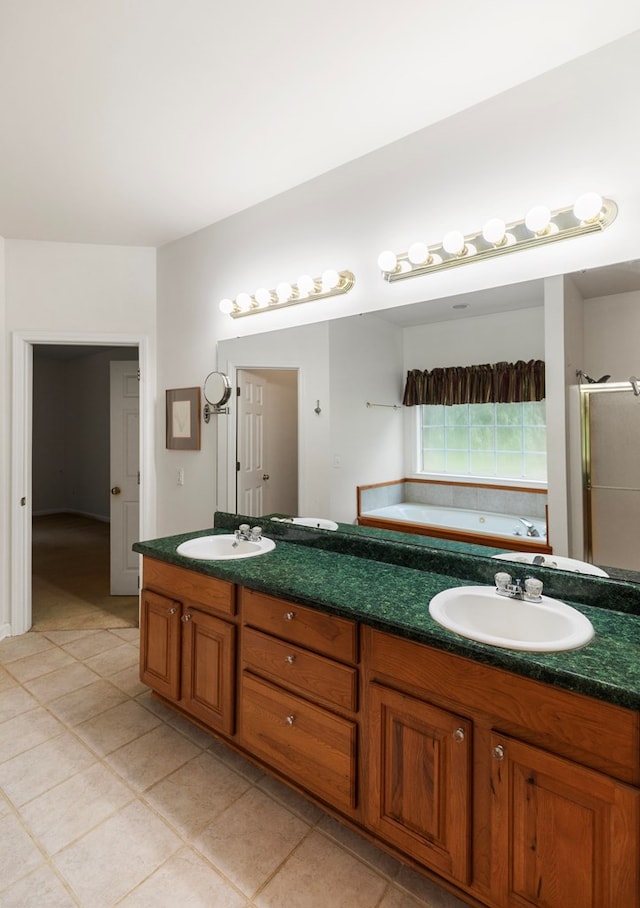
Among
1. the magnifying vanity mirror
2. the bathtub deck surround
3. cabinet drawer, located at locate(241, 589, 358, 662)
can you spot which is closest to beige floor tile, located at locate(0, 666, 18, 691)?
cabinet drawer, located at locate(241, 589, 358, 662)

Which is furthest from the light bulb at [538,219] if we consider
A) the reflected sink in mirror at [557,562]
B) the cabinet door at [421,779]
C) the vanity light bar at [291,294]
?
the cabinet door at [421,779]

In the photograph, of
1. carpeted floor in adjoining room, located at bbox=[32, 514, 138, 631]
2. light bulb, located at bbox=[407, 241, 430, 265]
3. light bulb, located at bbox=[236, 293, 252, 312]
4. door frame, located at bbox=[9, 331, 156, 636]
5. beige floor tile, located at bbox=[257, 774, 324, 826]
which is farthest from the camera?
carpeted floor in adjoining room, located at bbox=[32, 514, 138, 631]

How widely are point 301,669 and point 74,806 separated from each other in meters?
0.99

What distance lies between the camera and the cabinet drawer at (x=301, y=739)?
149 centimetres

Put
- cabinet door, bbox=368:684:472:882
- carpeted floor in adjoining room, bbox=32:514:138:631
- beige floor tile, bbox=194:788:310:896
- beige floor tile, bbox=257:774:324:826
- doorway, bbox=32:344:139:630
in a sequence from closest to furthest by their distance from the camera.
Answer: cabinet door, bbox=368:684:472:882 < beige floor tile, bbox=194:788:310:896 < beige floor tile, bbox=257:774:324:826 < carpeted floor in adjoining room, bbox=32:514:138:631 < doorway, bbox=32:344:139:630

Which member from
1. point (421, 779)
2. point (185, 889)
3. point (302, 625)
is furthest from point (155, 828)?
point (421, 779)

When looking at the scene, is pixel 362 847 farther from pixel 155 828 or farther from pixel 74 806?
pixel 74 806

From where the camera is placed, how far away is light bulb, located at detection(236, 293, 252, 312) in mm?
2607

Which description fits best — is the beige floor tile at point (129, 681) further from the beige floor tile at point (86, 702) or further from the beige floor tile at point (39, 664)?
A: the beige floor tile at point (39, 664)

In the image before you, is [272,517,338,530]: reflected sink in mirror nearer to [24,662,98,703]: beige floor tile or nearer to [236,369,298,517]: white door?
[236,369,298,517]: white door

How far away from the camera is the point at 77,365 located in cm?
757

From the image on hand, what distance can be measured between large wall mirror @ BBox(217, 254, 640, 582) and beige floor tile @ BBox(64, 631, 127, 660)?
3.97 feet

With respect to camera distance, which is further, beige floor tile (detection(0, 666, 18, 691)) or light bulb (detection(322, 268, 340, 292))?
beige floor tile (detection(0, 666, 18, 691))

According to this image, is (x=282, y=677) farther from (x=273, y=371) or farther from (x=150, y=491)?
(x=150, y=491)
